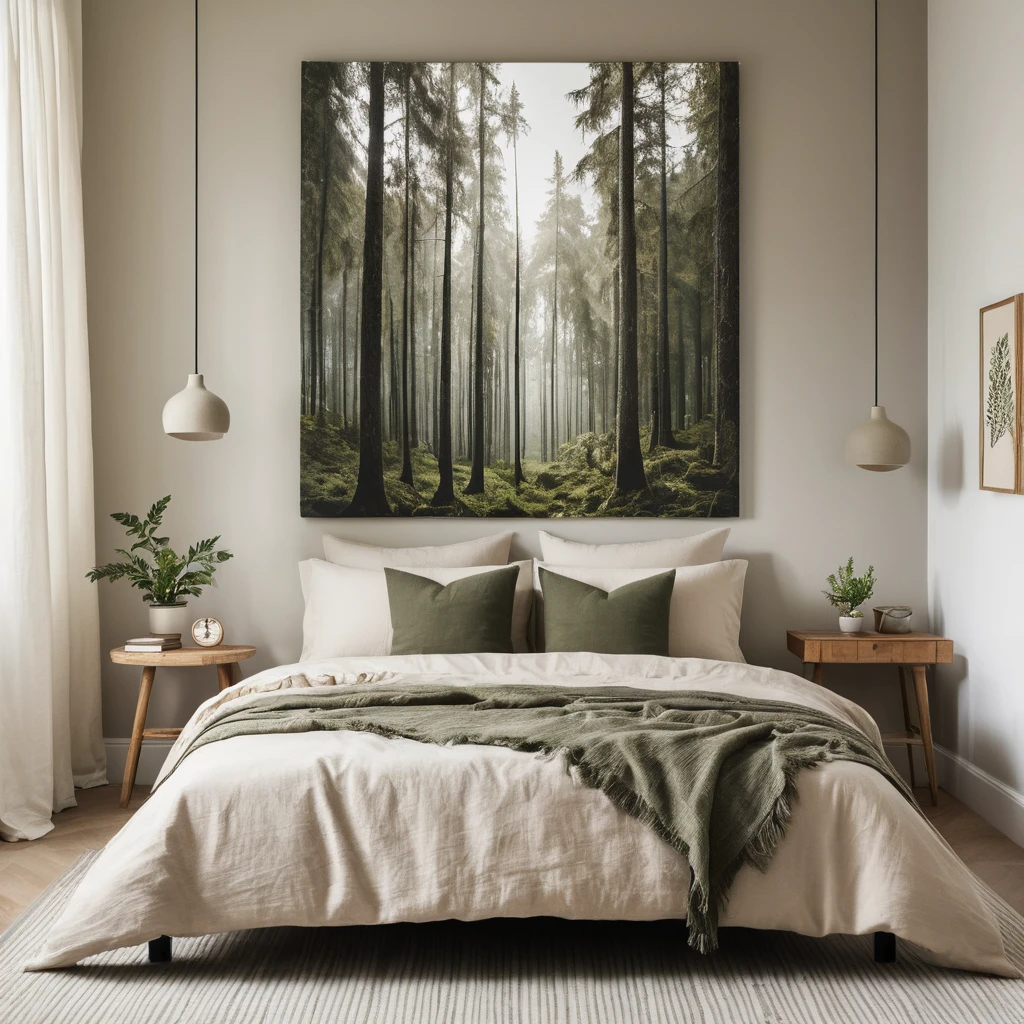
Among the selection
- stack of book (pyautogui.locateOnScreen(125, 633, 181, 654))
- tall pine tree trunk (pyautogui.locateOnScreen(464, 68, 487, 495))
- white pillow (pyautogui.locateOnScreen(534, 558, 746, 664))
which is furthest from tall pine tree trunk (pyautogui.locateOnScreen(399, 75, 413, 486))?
stack of book (pyautogui.locateOnScreen(125, 633, 181, 654))

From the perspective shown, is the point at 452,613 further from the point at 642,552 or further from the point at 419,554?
the point at 642,552

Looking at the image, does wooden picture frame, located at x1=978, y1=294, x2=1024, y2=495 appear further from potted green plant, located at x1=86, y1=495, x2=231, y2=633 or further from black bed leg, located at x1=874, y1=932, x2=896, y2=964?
potted green plant, located at x1=86, y1=495, x2=231, y2=633

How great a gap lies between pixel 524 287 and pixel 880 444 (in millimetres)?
1671

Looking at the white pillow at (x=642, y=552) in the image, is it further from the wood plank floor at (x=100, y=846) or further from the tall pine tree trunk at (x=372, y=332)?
the wood plank floor at (x=100, y=846)

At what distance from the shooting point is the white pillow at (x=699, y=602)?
4070 mm

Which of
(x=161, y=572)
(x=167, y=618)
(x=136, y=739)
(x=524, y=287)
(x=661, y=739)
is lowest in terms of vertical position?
(x=136, y=739)

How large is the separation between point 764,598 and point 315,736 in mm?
2457

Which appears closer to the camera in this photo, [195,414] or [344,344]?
[195,414]

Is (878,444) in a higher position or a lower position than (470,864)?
higher

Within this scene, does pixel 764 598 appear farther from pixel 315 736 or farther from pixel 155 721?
pixel 155 721

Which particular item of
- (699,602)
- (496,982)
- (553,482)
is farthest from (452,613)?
(496,982)

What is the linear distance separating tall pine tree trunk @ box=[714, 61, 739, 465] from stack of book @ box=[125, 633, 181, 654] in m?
2.47

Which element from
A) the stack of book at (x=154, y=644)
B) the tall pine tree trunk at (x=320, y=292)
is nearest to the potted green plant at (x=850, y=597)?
the tall pine tree trunk at (x=320, y=292)

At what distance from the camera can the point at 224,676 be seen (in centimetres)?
420
